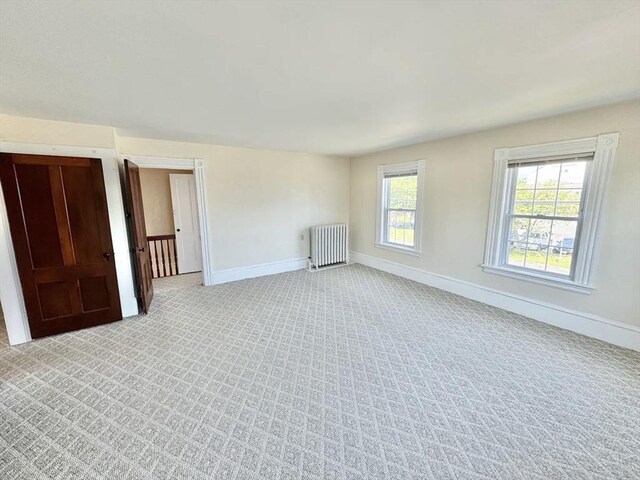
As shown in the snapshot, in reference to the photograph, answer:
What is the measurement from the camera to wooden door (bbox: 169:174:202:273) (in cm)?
517

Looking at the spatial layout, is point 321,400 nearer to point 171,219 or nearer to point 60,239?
point 60,239

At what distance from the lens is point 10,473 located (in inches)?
57.2

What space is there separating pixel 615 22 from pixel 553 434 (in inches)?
94.5

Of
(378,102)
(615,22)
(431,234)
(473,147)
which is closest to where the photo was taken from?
(615,22)

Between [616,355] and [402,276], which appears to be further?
[402,276]

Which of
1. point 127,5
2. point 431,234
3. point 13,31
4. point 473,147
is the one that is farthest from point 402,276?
point 13,31

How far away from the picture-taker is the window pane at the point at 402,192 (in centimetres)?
465

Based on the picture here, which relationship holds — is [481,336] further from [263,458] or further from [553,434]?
[263,458]

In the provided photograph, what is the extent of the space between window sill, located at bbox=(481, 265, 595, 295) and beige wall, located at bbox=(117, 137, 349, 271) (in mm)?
3259

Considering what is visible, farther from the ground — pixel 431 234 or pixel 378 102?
pixel 378 102

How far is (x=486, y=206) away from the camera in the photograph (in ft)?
11.8

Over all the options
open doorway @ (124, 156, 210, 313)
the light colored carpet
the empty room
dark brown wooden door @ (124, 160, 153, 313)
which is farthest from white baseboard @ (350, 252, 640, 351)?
dark brown wooden door @ (124, 160, 153, 313)

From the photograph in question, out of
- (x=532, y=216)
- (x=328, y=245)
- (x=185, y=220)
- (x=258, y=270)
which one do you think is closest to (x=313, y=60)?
(x=532, y=216)

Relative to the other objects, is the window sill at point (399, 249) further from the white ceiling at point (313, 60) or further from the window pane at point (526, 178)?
the white ceiling at point (313, 60)
